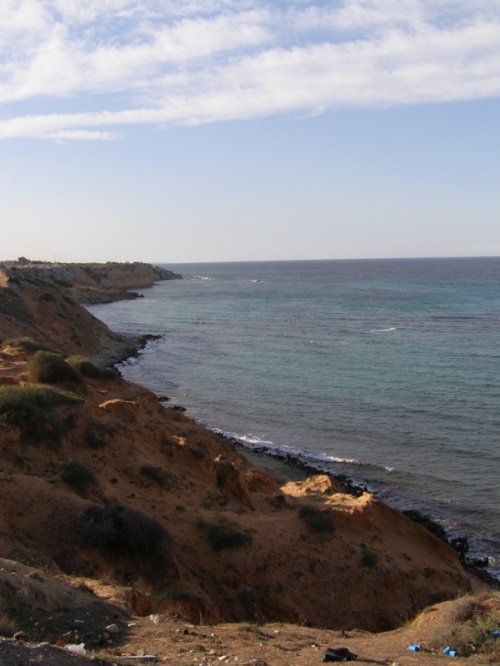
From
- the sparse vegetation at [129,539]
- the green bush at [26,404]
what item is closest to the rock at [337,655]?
the sparse vegetation at [129,539]

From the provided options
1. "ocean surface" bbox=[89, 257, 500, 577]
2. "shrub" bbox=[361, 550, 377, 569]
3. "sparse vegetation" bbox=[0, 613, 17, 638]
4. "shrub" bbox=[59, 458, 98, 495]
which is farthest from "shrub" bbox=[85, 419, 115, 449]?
"ocean surface" bbox=[89, 257, 500, 577]

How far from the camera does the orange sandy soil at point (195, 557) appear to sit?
896 centimetres

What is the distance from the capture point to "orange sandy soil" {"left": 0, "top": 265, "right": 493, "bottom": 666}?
896 cm

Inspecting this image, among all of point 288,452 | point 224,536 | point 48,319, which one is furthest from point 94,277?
point 224,536

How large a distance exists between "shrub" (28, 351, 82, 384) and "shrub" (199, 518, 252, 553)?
11457 millimetres

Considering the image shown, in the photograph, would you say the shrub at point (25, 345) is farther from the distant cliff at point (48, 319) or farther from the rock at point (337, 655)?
the rock at point (337, 655)

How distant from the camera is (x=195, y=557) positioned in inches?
575

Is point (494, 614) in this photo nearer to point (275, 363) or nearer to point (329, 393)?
point (329, 393)

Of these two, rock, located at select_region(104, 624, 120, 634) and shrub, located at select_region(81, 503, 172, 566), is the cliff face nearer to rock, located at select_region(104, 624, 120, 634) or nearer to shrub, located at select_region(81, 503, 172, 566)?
shrub, located at select_region(81, 503, 172, 566)

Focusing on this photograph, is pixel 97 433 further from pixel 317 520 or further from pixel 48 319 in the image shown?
pixel 48 319

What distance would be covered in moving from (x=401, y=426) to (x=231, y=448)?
1020 centimetres

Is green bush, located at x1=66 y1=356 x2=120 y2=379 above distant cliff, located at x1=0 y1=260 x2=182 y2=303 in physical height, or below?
below

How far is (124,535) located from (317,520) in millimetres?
5929

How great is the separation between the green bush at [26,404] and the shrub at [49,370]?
16.9 feet
